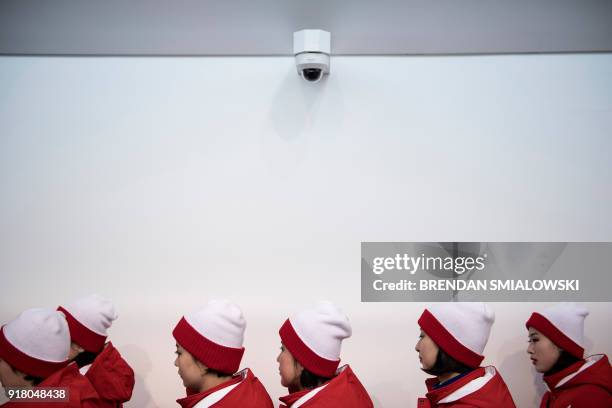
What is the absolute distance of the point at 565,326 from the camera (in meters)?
3.08

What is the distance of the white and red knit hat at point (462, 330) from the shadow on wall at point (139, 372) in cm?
175

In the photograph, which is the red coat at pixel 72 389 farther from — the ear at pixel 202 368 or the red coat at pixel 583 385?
the red coat at pixel 583 385

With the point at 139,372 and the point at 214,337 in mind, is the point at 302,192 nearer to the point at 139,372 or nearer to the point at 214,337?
the point at 139,372

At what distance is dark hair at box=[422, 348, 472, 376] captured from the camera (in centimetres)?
269

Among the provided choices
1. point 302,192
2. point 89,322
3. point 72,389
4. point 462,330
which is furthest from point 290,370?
point 302,192

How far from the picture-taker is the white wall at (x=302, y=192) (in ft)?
12.5

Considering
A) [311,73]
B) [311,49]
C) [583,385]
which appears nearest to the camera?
[583,385]

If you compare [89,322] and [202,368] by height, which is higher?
[89,322]

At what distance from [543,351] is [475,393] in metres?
0.72

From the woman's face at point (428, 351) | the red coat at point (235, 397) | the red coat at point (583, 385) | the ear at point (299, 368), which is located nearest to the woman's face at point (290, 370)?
the ear at point (299, 368)

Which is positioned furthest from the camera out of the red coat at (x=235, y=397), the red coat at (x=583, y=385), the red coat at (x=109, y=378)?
the red coat at (x=109, y=378)

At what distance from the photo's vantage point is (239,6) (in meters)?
3.51

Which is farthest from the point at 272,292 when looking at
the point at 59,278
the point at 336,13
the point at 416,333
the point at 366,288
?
the point at 336,13

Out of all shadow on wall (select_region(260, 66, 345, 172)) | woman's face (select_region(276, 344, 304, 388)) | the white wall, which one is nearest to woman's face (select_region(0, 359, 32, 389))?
woman's face (select_region(276, 344, 304, 388))
